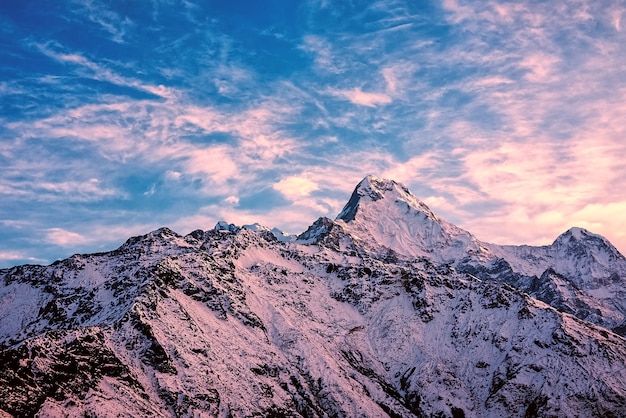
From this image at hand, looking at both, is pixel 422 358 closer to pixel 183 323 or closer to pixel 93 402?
pixel 183 323

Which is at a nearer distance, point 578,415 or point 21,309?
point 578,415

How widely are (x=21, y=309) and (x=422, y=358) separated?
13101 cm

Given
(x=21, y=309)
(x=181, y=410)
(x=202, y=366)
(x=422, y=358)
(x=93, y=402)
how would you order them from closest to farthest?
(x=93, y=402), (x=181, y=410), (x=202, y=366), (x=21, y=309), (x=422, y=358)

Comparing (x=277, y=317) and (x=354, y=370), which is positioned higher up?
(x=277, y=317)

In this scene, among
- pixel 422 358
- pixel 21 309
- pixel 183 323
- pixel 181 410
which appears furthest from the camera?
pixel 422 358

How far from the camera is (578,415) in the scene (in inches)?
6476

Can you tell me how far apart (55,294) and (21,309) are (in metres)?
10.6

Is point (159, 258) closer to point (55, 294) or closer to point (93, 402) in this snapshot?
point (55, 294)

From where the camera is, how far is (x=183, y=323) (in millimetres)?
163375

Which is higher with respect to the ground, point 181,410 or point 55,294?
point 55,294

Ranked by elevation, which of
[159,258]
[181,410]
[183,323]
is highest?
[159,258]

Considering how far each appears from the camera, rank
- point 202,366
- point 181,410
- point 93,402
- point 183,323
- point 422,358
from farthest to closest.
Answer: point 422,358
point 183,323
point 202,366
point 181,410
point 93,402

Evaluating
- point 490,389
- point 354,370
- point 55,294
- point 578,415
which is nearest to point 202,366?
point 354,370

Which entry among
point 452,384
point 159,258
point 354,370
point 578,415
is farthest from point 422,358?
point 159,258
